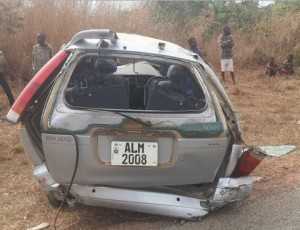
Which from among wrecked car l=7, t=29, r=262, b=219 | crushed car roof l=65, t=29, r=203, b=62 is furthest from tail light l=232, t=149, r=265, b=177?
crushed car roof l=65, t=29, r=203, b=62

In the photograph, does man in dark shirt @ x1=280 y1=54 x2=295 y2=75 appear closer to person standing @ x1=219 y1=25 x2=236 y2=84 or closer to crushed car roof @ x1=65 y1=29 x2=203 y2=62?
person standing @ x1=219 y1=25 x2=236 y2=84

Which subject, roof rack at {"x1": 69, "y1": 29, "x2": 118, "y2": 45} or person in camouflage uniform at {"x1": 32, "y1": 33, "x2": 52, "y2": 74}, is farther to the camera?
person in camouflage uniform at {"x1": 32, "y1": 33, "x2": 52, "y2": 74}

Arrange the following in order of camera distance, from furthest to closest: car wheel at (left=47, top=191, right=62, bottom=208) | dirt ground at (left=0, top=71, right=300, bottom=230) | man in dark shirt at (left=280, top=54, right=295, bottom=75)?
man in dark shirt at (left=280, top=54, right=295, bottom=75)
car wheel at (left=47, top=191, right=62, bottom=208)
dirt ground at (left=0, top=71, right=300, bottom=230)

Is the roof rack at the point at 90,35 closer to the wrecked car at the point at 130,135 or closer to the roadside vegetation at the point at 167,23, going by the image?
the wrecked car at the point at 130,135

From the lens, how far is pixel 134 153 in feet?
13.8

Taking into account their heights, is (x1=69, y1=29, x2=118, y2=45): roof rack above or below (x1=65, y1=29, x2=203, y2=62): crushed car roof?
above

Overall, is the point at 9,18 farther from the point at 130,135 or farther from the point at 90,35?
the point at 130,135

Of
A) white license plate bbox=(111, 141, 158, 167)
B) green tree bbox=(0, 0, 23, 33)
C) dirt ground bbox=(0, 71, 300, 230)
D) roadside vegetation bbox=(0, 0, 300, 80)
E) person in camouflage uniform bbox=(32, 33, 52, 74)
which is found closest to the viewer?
white license plate bbox=(111, 141, 158, 167)

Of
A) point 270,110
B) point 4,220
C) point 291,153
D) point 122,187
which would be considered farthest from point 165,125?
point 270,110

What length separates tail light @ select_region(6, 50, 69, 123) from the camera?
421 cm

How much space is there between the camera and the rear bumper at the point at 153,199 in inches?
168

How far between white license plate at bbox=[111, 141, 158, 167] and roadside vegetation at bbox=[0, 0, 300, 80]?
31.2ft

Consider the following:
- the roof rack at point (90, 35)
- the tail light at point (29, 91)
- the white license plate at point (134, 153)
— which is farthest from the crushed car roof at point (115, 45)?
the white license plate at point (134, 153)

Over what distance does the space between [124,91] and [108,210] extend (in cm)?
120
